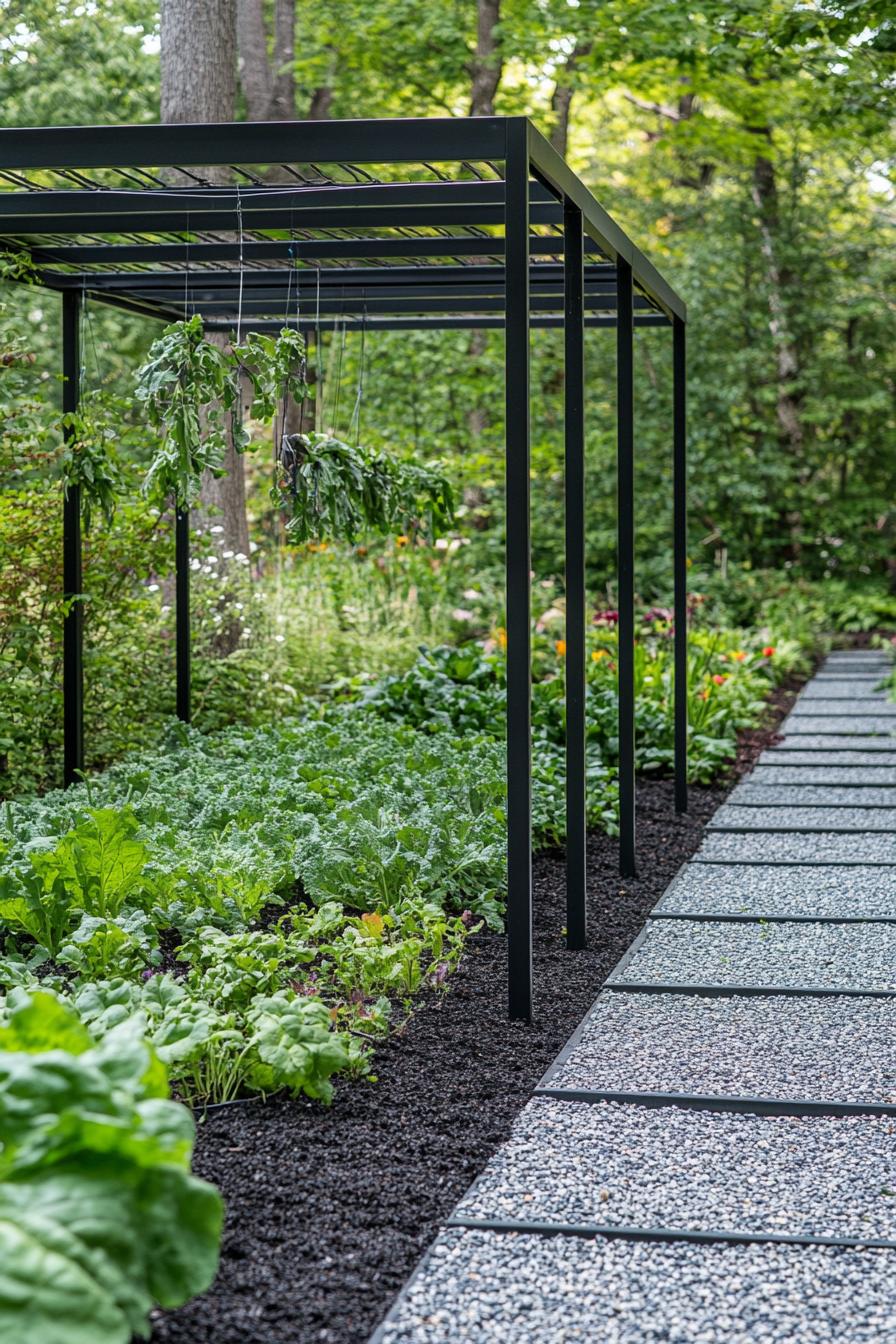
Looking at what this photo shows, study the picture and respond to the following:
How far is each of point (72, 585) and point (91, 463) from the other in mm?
776

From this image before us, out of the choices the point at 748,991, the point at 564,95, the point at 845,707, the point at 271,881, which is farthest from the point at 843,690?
the point at 271,881

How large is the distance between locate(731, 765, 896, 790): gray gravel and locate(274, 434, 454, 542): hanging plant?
8.33 feet

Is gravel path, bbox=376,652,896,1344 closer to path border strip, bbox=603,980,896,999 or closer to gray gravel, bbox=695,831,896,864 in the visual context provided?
path border strip, bbox=603,980,896,999

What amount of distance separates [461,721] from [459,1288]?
5003 millimetres

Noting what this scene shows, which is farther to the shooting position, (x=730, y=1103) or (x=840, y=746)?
(x=840, y=746)

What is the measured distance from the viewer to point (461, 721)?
729 centimetres

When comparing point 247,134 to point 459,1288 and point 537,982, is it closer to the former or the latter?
point 537,982

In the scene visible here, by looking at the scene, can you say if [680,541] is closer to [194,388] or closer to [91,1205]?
[194,388]

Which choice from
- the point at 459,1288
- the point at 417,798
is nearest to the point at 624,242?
the point at 417,798

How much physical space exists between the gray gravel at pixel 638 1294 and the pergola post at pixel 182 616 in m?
5.27

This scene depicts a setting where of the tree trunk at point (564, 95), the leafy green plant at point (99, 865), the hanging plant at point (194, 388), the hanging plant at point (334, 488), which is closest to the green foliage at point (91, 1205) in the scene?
the leafy green plant at point (99, 865)

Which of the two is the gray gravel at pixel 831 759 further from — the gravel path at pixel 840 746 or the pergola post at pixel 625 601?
the pergola post at pixel 625 601

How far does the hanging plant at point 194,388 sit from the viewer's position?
15.4 ft

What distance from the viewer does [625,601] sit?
5504mm
